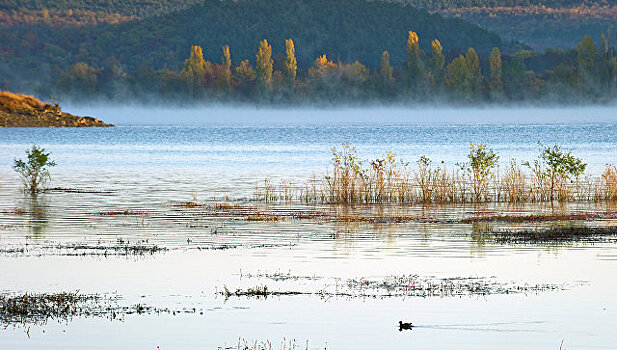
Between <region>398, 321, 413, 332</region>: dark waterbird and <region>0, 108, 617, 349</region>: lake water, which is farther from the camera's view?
<region>398, 321, 413, 332</region>: dark waterbird

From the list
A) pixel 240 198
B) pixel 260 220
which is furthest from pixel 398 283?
pixel 240 198

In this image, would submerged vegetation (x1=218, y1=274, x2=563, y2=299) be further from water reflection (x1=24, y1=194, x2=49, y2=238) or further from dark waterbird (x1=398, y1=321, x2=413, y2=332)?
water reflection (x1=24, y1=194, x2=49, y2=238)

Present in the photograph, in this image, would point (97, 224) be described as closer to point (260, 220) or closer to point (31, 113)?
point (260, 220)

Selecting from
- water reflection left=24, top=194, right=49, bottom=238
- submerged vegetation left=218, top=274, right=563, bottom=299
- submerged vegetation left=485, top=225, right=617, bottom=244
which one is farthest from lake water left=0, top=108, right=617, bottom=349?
submerged vegetation left=485, top=225, right=617, bottom=244

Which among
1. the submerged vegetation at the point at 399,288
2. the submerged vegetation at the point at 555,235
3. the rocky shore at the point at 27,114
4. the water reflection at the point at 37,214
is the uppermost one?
the rocky shore at the point at 27,114

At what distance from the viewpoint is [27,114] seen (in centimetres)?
18275

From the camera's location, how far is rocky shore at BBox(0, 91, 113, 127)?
181 meters

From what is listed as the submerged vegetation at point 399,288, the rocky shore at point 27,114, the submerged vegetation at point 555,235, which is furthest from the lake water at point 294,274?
the rocky shore at point 27,114

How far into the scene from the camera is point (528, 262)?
22.8 metres

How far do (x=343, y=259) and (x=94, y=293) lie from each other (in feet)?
21.2

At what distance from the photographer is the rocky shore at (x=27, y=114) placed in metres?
181

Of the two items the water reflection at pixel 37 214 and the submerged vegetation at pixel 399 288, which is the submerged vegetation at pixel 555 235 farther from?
the water reflection at pixel 37 214

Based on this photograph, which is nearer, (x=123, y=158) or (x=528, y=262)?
(x=528, y=262)

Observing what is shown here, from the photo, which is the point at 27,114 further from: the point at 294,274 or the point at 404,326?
the point at 404,326
